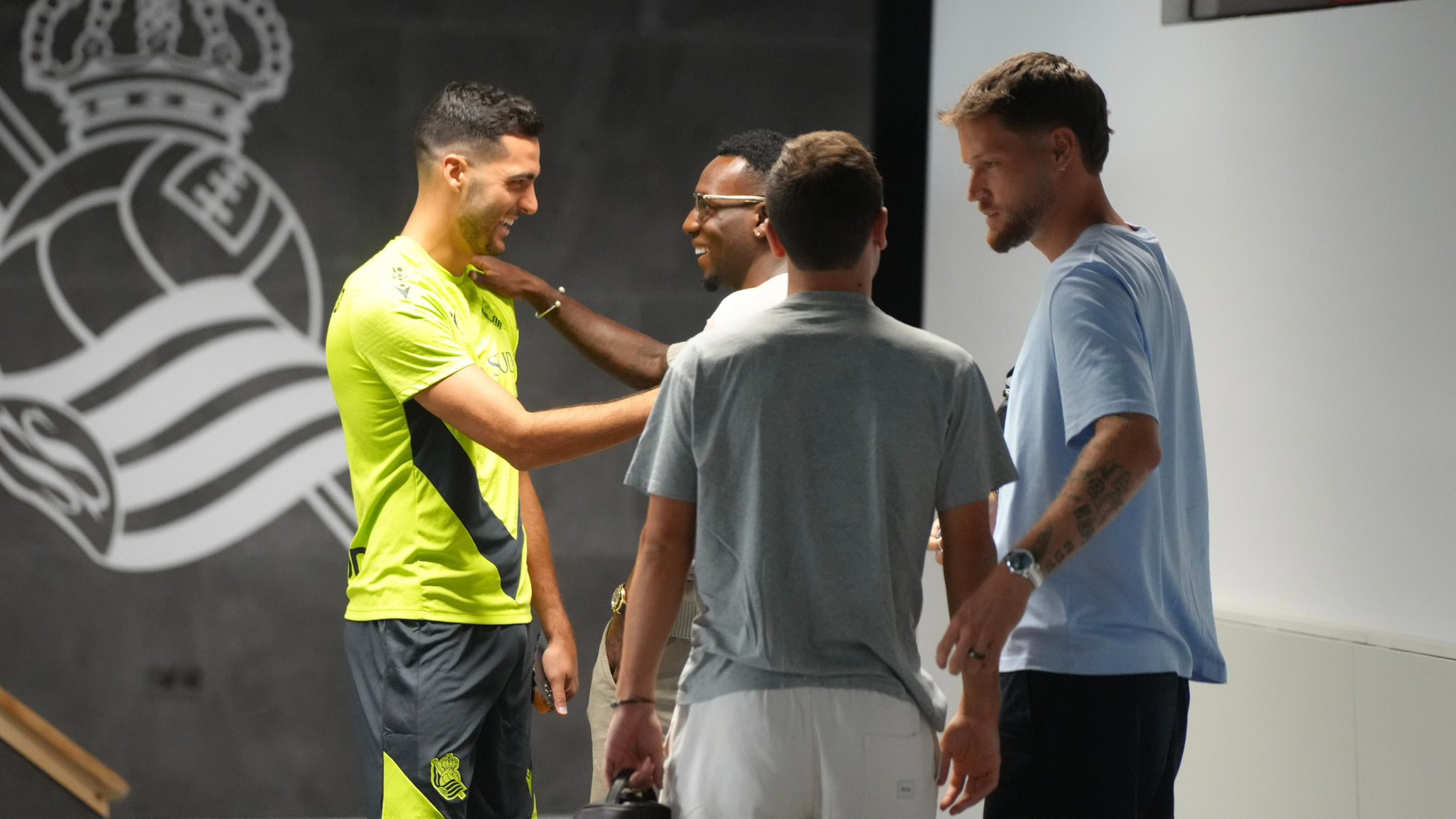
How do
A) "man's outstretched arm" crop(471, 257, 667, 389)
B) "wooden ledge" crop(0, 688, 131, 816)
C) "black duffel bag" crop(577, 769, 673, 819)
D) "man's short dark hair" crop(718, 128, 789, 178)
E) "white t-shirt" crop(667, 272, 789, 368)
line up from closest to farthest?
1. "black duffel bag" crop(577, 769, 673, 819)
2. "white t-shirt" crop(667, 272, 789, 368)
3. "man's short dark hair" crop(718, 128, 789, 178)
4. "man's outstretched arm" crop(471, 257, 667, 389)
5. "wooden ledge" crop(0, 688, 131, 816)

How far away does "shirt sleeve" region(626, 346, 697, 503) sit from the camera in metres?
1.61

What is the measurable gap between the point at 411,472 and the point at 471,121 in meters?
0.71

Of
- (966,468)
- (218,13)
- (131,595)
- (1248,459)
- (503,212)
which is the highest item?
(218,13)

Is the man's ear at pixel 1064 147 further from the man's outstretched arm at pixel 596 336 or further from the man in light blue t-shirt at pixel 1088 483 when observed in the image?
the man's outstretched arm at pixel 596 336

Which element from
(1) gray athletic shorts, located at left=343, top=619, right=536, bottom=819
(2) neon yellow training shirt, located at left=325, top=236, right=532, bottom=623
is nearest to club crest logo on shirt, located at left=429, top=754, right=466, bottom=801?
(1) gray athletic shorts, located at left=343, top=619, right=536, bottom=819

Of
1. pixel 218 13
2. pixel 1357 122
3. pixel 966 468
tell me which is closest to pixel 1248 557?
pixel 1357 122

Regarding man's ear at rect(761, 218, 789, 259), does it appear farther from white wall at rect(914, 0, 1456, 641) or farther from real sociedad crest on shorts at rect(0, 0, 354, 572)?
real sociedad crest on shorts at rect(0, 0, 354, 572)

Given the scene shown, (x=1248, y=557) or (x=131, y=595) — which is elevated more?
(x=1248, y=557)

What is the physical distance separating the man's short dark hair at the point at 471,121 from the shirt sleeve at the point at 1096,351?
1.21 meters

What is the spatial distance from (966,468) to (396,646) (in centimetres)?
112

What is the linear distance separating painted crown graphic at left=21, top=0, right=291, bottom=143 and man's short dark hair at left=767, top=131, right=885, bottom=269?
8.99 ft

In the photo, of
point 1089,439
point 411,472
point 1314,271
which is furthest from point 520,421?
point 1314,271

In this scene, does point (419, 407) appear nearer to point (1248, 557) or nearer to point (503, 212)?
point (503, 212)

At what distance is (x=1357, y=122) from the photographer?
2.70m
